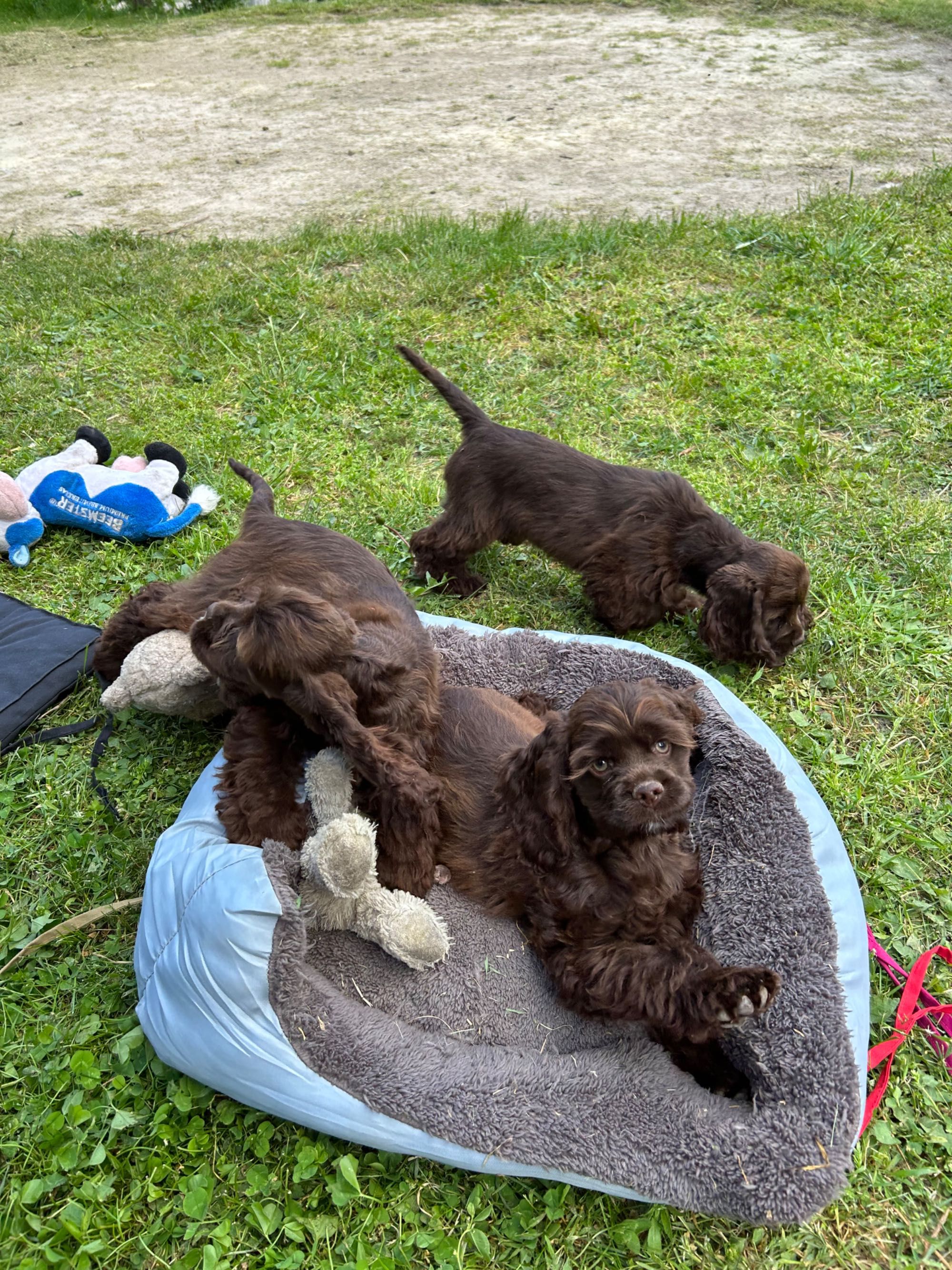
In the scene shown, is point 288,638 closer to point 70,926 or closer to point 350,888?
point 350,888

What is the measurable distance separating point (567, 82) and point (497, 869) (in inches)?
400

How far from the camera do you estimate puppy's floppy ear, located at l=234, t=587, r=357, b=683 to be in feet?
8.70

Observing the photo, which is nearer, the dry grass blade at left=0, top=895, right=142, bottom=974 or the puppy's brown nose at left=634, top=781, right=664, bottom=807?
the puppy's brown nose at left=634, top=781, right=664, bottom=807

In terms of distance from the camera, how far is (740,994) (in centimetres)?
257

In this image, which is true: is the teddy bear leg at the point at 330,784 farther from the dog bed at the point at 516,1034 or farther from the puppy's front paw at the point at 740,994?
the puppy's front paw at the point at 740,994

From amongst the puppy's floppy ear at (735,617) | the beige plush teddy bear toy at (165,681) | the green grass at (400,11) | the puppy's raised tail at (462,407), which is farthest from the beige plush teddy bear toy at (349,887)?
the green grass at (400,11)

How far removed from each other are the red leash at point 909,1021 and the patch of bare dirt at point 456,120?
21.0ft

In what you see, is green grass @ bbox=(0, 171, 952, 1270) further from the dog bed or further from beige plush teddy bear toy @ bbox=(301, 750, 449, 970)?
A: beige plush teddy bear toy @ bbox=(301, 750, 449, 970)

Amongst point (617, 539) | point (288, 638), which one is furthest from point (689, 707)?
point (617, 539)

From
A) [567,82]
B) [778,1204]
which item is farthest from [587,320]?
[567,82]

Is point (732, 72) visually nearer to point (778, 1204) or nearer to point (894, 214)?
point (894, 214)

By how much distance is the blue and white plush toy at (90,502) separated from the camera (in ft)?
14.5

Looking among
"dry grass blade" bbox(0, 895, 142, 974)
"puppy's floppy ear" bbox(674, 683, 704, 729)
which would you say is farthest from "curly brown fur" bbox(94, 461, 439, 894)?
"puppy's floppy ear" bbox(674, 683, 704, 729)

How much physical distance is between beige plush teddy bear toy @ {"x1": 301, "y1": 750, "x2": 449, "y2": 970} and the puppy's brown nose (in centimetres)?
74
